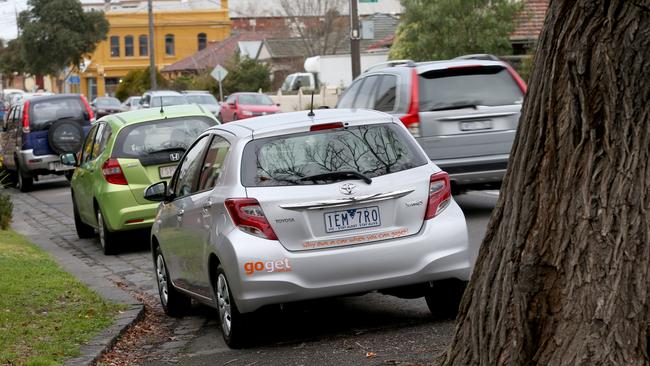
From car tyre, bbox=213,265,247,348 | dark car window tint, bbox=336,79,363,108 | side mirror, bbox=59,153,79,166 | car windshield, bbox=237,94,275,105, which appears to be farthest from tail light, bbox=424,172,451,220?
car windshield, bbox=237,94,275,105

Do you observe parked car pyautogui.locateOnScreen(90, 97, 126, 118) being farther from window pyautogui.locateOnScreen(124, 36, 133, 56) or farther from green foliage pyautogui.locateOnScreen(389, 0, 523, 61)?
window pyautogui.locateOnScreen(124, 36, 133, 56)

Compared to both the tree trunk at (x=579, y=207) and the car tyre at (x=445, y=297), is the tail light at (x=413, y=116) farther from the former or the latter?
the tree trunk at (x=579, y=207)

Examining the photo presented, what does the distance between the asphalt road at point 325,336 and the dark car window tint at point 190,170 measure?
3.48 ft

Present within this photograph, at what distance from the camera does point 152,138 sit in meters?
14.0

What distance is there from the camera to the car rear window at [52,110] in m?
25.9

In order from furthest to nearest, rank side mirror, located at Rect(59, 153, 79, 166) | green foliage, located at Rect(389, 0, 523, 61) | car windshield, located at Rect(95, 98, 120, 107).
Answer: car windshield, located at Rect(95, 98, 120, 107), green foliage, located at Rect(389, 0, 523, 61), side mirror, located at Rect(59, 153, 79, 166)

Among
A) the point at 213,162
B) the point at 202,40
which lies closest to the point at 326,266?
the point at 213,162

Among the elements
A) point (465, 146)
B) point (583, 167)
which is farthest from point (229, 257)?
point (465, 146)

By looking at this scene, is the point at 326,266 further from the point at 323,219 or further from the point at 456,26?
the point at 456,26

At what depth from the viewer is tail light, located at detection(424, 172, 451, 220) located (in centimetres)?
811

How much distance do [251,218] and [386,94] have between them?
766cm

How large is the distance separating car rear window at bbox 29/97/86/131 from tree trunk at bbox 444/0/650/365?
848 inches

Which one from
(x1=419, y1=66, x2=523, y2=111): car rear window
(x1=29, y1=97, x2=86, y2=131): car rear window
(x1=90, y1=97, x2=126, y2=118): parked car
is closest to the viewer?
(x1=419, y1=66, x2=523, y2=111): car rear window

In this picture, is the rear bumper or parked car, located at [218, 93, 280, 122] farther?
parked car, located at [218, 93, 280, 122]
